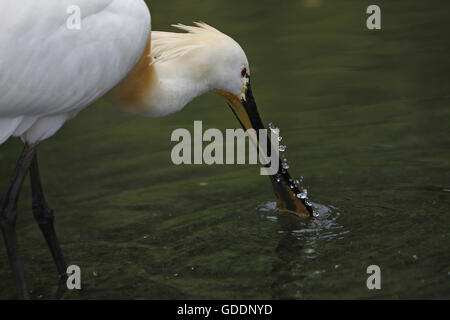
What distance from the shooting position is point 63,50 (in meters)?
5.31

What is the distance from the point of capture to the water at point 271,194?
18.1 ft

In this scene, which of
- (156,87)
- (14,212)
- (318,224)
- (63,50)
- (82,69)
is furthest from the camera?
(318,224)

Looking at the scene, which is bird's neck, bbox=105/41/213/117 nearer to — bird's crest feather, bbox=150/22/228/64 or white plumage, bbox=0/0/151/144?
bird's crest feather, bbox=150/22/228/64

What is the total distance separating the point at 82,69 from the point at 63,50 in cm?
17

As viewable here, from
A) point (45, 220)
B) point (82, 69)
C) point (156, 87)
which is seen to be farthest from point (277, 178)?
point (82, 69)

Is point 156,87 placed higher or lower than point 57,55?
lower

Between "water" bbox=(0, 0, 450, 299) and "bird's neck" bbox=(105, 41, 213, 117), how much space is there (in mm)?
944

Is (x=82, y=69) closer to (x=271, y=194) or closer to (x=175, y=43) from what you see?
(x=175, y=43)

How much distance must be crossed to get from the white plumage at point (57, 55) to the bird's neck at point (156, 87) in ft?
0.92

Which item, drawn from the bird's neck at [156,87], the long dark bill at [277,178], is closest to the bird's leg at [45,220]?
the bird's neck at [156,87]

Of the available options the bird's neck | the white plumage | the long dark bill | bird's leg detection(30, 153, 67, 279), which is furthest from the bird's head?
bird's leg detection(30, 153, 67, 279)

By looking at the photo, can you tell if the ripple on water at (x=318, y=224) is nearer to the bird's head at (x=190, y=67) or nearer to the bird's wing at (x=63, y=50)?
the bird's head at (x=190, y=67)
